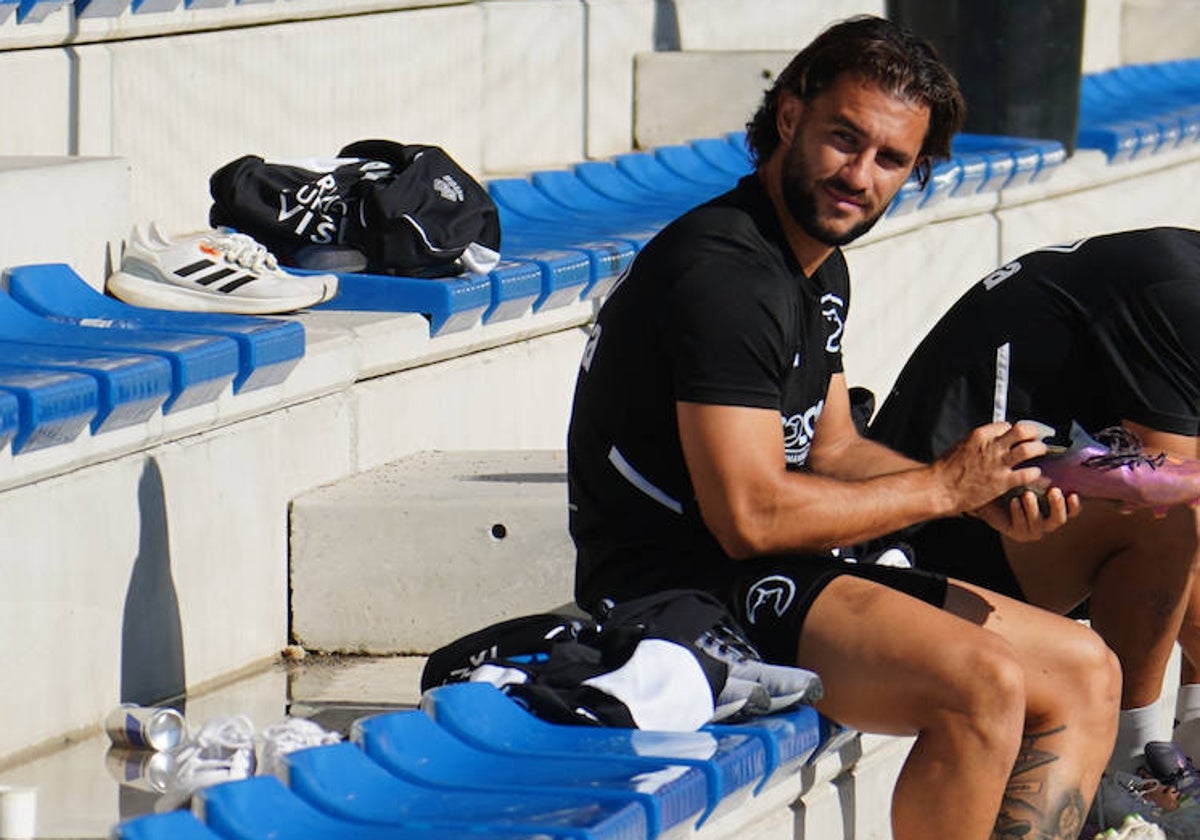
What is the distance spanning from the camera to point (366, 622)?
166 inches

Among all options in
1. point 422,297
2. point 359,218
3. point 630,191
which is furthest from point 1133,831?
point 630,191

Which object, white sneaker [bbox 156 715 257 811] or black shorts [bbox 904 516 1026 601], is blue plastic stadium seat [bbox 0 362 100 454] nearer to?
white sneaker [bbox 156 715 257 811]

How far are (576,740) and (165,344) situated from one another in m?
1.20

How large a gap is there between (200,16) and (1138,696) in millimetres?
2862

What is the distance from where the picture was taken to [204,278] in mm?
4414

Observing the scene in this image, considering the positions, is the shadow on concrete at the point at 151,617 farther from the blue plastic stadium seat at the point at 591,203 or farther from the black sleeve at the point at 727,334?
the blue plastic stadium seat at the point at 591,203

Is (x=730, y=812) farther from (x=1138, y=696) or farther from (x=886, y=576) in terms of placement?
(x=1138, y=696)

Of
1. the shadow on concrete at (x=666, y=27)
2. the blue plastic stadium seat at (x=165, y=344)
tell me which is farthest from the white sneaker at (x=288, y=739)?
the shadow on concrete at (x=666, y=27)

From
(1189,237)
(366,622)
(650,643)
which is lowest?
(366,622)

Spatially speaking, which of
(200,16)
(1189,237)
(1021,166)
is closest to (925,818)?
(1189,237)

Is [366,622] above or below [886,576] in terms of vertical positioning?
below

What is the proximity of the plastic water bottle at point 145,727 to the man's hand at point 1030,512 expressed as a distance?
1209mm

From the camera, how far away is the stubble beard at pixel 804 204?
3344mm

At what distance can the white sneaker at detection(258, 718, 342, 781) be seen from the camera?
3004 millimetres
